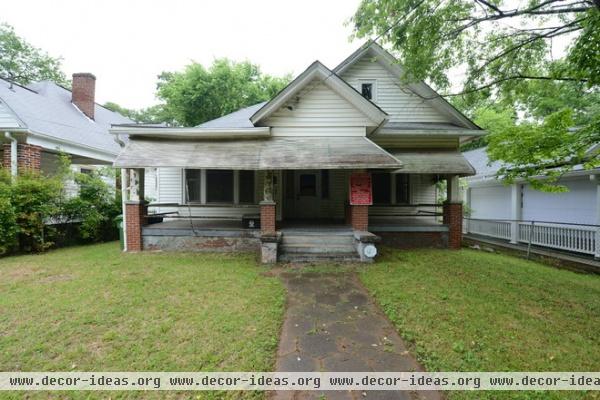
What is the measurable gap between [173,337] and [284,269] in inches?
127

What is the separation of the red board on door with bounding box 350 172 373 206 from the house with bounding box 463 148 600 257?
9.88 feet

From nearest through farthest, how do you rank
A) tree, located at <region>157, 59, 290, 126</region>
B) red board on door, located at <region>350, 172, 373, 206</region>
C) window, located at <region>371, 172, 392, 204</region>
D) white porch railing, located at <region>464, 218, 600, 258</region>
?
red board on door, located at <region>350, 172, 373, 206</region>
white porch railing, located at <region>464, 218, 600, 258</region>
window, located at <region>371, 172, 392, 204</region>
tree, located at <region>157, 59, 290, 126</region>

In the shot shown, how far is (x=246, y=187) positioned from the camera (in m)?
10.3

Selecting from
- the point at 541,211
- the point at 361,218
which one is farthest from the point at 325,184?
the point at 541,211

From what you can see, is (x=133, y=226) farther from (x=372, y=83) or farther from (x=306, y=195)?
(x=372, y=83)

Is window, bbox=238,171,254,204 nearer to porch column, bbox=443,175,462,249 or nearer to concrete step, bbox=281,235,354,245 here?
concrete step, bbox=281,235,354,245

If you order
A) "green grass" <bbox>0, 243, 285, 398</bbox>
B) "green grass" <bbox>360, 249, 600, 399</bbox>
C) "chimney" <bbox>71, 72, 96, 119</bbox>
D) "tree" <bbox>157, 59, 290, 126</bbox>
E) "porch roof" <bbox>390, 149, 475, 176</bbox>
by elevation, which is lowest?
"green grass" <bbox>360, 249, 600, 399</bbox>

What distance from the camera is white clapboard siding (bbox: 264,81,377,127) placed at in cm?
780

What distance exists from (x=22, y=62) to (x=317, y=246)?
31621mm

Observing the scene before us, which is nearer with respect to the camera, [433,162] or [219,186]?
[433,162]

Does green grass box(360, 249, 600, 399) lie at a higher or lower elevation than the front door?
lower

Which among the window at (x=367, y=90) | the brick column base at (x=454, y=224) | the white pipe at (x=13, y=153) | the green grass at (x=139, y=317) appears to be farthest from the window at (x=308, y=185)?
the white pipe at (x=13, y=153)

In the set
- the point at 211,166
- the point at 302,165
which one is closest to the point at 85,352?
the point at 211,166

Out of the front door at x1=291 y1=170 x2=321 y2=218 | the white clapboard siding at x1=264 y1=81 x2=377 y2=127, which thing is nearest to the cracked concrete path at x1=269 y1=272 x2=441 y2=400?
the white clapboard siding at x1=264 y1=81 x2=377 y2=127
